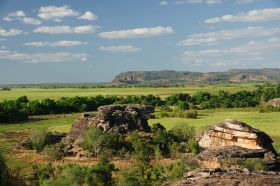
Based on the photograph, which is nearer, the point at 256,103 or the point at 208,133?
the point at 208,133

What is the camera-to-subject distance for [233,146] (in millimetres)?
56344

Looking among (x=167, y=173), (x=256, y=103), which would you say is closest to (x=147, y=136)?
(x=167, y=173)

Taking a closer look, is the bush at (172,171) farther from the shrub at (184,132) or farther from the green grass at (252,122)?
the green grass at (252,122)

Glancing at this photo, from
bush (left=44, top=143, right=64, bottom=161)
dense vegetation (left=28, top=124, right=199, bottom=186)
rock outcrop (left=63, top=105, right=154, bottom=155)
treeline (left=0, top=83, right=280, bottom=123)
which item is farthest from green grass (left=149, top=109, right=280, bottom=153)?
treeline (left=0, top=83, right=280, bottom=123)

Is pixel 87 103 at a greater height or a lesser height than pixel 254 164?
greater

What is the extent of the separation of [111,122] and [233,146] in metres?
28.2

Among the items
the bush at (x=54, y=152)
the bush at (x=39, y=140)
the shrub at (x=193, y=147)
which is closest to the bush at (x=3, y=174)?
the bush at (x=54, y=152)

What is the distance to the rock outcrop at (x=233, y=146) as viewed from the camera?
49344mm

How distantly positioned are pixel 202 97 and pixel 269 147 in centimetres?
11581

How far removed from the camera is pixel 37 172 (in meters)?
53.0

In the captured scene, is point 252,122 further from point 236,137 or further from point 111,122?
point 236,137

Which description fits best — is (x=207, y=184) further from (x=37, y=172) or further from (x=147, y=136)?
(x=147, y=136)

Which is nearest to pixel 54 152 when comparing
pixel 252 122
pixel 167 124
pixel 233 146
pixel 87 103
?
pixel 233 146

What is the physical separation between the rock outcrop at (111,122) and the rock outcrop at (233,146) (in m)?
15.4
